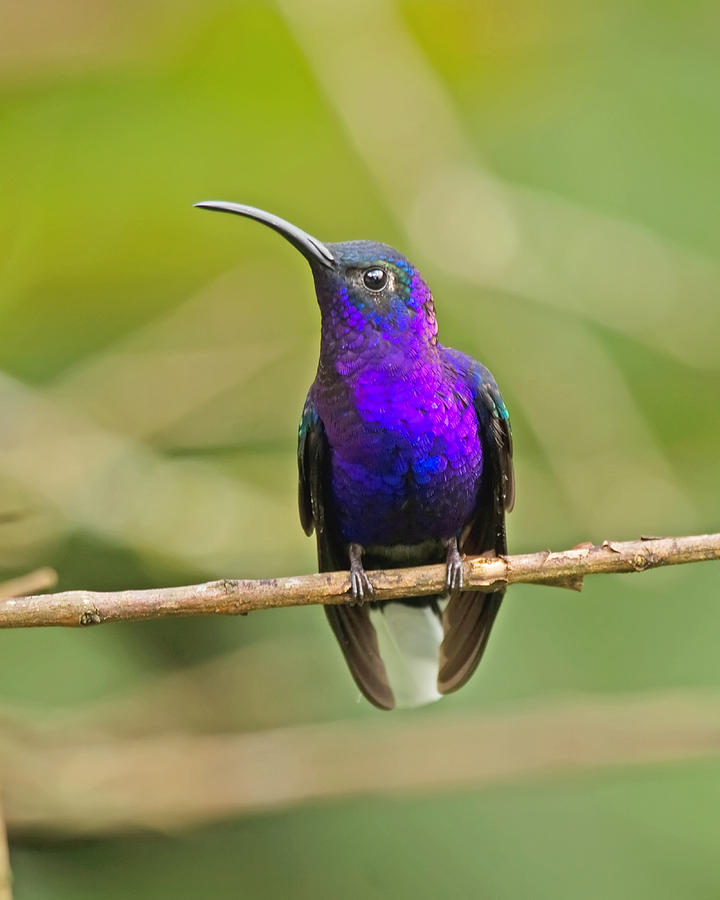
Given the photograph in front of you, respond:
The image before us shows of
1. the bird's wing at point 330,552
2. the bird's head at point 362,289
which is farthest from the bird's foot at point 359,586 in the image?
the bird's head at point 362,289

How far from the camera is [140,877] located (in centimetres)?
416

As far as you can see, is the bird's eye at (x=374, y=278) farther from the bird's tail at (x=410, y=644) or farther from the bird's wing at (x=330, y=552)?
the bird's tail at (x=410, y=644)

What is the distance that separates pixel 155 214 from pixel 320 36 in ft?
3.32

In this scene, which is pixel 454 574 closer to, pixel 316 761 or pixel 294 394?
pixel 316 761

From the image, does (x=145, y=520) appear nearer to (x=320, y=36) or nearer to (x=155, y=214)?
(x=155, y=214)

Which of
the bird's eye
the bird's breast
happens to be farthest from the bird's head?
the bird's breast

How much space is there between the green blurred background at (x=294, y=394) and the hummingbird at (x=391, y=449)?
77 cm

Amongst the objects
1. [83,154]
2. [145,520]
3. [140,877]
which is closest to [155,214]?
[83,154]

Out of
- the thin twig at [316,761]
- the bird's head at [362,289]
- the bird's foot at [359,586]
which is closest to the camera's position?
the bird's foot at [359,586]

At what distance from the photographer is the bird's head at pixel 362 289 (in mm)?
3109

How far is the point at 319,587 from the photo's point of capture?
2734 millimetres

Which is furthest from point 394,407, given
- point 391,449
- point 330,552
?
point 330,552

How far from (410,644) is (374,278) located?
136cm

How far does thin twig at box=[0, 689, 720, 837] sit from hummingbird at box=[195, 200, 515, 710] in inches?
18.7
